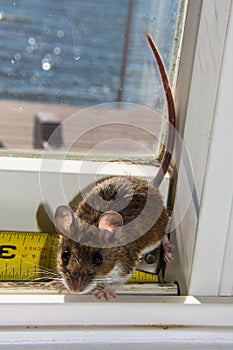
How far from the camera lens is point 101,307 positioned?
931mm

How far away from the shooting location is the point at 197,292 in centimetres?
103

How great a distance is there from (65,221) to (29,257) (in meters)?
0.13

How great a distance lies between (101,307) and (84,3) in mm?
599

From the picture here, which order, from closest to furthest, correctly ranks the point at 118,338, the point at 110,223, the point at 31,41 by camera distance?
the point at 118,338 < the point at 110,223 < the point at 31,41

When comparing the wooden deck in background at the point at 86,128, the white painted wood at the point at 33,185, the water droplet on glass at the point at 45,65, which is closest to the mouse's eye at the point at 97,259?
the white painted wood at the point at 33,185

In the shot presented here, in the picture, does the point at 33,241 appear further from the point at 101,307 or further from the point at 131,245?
the point at 101,307

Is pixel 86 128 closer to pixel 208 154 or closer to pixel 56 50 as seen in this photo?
pixel 56 50

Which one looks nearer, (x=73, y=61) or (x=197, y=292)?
(x=197, y=292)

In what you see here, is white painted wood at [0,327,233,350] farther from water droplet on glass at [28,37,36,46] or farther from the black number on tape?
water droplet on glass at [28,37,36,46]

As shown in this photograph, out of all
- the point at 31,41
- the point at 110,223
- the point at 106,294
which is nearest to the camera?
the point at 106,294

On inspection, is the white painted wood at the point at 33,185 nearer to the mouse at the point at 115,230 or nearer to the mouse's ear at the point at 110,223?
the mouse at the point at 115,230

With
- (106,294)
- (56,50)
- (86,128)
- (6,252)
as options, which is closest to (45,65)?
(56,50)

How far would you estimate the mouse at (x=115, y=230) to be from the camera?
1162 millimetres

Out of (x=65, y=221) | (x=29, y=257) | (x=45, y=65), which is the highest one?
(x=45, y=65)
